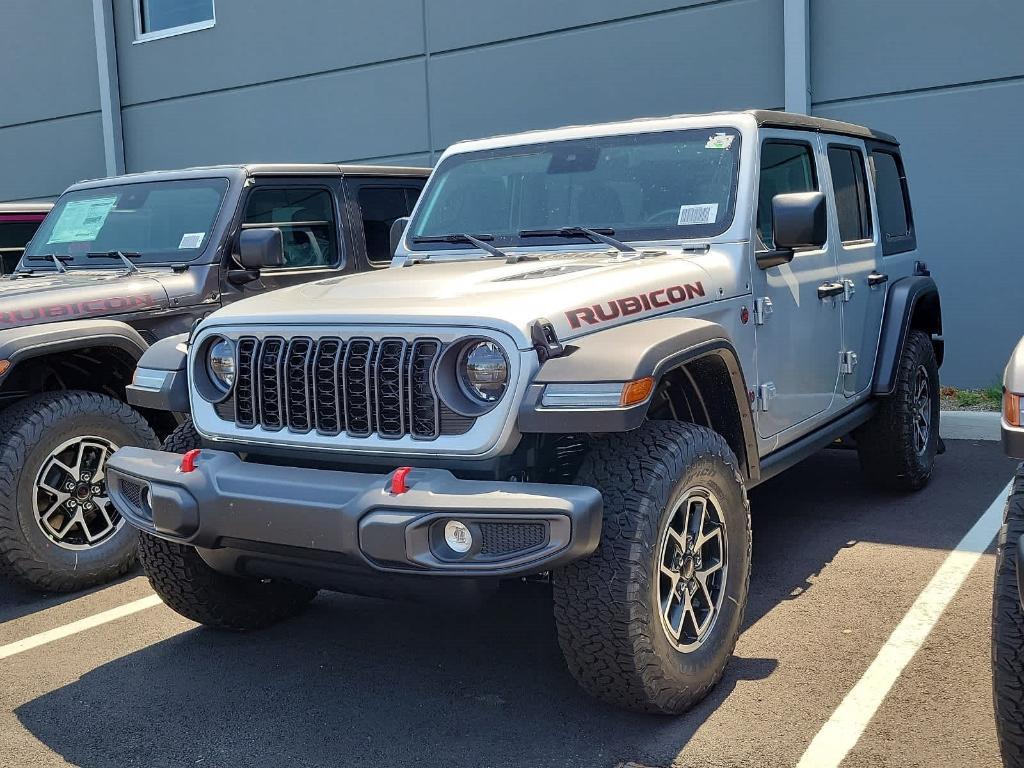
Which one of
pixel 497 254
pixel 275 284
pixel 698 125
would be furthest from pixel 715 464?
pixel 275 284

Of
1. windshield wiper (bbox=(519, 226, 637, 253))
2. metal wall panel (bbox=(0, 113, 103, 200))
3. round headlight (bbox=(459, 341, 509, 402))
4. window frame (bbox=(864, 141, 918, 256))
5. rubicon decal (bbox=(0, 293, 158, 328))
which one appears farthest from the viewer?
metal wall panel (bbox=(0, 113, 103, 200))

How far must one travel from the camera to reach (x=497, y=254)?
13.6ft

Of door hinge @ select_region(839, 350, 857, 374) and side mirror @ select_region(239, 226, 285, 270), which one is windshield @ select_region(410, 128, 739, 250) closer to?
side mirror @ select_region(239, 226, 285, 270)

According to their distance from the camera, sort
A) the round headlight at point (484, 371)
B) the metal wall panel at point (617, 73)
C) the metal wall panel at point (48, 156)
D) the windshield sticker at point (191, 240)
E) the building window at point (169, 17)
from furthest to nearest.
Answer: the metal wall panel at point (48, 156) < the building window at point (169, 17) < the metal wall panel at point (617, 73) < the windshield sticker at point (191, 240) < the round headlight at point (484, 371)

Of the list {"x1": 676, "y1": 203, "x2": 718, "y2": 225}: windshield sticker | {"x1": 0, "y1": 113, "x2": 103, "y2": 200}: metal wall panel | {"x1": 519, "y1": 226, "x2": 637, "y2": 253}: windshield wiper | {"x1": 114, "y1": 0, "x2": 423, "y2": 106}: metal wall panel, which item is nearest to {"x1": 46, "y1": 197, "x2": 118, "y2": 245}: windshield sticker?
{"x1": 519, "y1": 226, "x2": 637, "y2": 253}: windshield wiper

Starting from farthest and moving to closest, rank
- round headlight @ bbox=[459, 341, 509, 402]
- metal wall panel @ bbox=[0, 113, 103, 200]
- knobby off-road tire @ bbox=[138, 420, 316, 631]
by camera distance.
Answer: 1. metal wall panel @ bbox=[0, 113, 103, 200]
2. knobby off-road tire @ bbox=[138, 420, 316, 631]
3. round headlight @ bbox=[459, 341, 509, 402]

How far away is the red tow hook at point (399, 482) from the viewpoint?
281 centimetres

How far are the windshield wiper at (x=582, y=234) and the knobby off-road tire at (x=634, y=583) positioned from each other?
3.38 ft

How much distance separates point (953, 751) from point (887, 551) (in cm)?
190

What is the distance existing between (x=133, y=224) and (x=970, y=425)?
5622 millimetres

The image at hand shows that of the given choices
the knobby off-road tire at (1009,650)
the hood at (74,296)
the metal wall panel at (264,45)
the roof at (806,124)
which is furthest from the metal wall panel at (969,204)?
the knobby off-road tire at (1009,650)

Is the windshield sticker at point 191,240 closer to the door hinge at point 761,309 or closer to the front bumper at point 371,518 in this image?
the front bumper at point 371,518

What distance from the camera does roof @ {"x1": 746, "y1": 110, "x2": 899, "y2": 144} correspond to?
4320 millimetres

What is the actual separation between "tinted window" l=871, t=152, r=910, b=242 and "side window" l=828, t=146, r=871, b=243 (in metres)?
0.21
